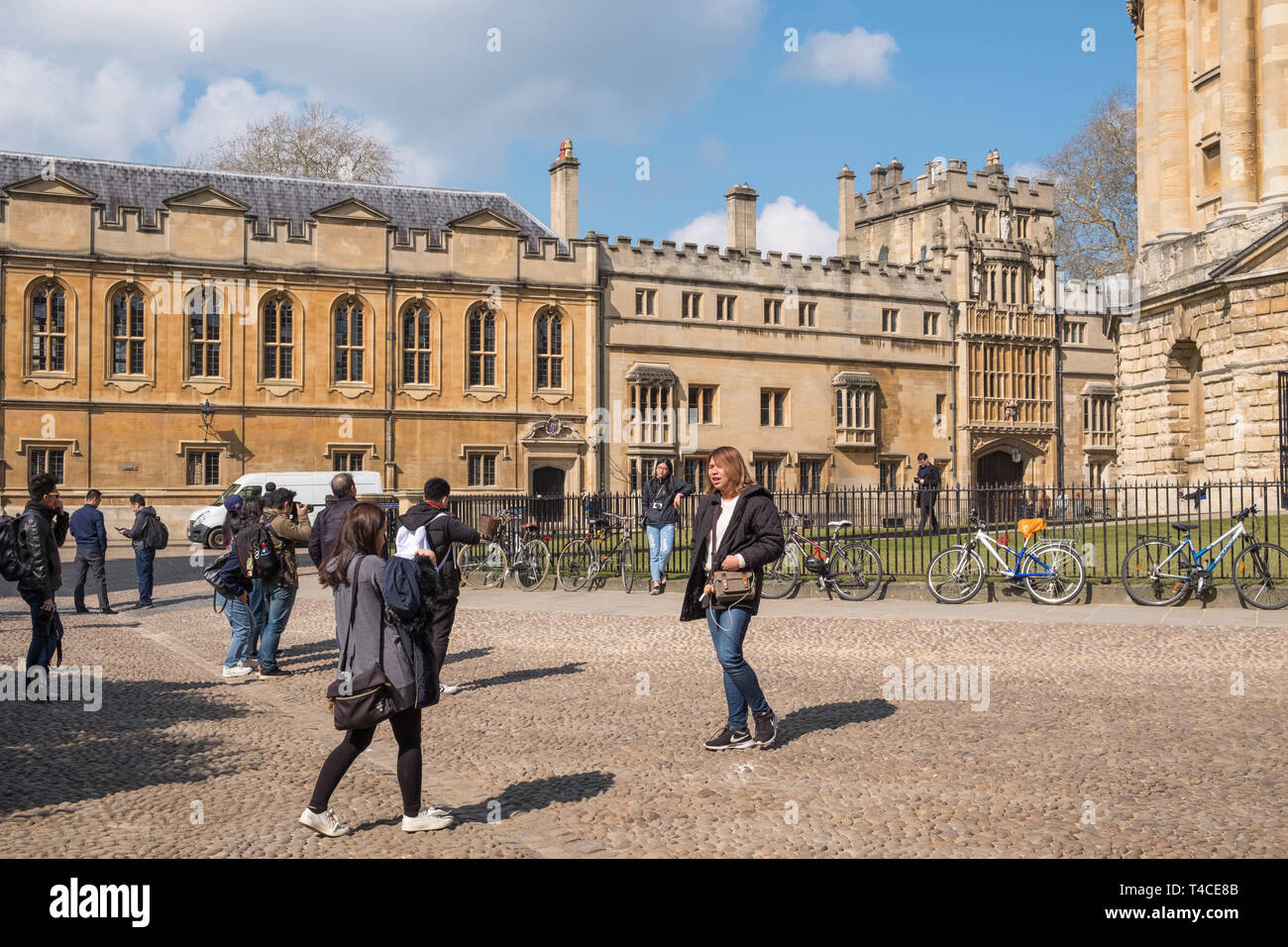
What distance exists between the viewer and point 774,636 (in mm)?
12938

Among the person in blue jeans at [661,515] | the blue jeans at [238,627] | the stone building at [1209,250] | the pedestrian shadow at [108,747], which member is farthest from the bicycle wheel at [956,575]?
the stone building at [1209,250]

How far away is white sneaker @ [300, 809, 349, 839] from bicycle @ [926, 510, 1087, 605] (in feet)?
36.8

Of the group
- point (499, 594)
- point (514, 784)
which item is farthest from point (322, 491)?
point (514, 784)

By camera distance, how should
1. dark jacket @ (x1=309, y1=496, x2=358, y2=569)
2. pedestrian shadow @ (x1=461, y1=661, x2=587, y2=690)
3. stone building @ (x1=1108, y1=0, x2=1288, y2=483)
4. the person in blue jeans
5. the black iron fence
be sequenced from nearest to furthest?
dark jacket @ (x1=309, y1=496, x2=358, y2=569) → pedestrian shadow @ (x1=461, y1=661, x2=587, y2=690) → the black iron fence → the person in blue jeans → stone building @ (x1=1108, y1=0, x2=1288, y2=483)

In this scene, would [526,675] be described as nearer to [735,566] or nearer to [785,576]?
[735,566]

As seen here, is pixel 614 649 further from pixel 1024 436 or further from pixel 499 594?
pixel 1024 436

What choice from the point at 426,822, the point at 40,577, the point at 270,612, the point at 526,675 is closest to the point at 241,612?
the point at 270,612

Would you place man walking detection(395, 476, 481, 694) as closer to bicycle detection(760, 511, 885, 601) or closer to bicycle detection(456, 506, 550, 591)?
bicycle detection(760, 511, 885, 601)

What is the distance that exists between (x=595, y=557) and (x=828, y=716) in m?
10.3

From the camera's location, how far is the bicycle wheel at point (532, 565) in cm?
1934

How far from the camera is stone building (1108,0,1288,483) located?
2334cm

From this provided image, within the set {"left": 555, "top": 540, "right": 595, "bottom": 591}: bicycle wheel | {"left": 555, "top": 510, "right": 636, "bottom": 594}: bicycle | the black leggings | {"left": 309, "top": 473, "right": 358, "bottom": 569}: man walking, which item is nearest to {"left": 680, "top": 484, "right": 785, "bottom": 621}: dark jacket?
the black leggings

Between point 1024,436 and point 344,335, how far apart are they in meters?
28.6

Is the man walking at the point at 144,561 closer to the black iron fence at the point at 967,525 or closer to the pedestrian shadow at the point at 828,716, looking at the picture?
the black iron fence at the point at 967,525
